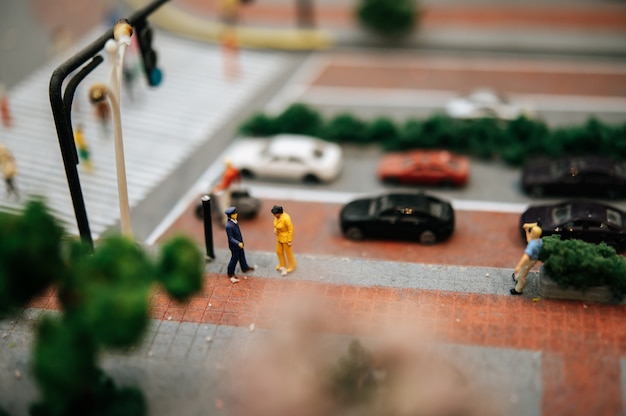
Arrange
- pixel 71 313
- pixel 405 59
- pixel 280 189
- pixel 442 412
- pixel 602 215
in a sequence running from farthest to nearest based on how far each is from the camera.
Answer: pixel 405 59, pixel 280 189, pixel 602 215, pixel 442 412, pixel 71 313

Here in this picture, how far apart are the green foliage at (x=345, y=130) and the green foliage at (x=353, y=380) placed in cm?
1138

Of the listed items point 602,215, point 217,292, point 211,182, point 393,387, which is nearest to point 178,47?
point 211,182

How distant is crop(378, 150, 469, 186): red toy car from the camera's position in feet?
65.9

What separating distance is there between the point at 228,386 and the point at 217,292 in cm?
283

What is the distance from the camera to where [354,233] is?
59.2 feet

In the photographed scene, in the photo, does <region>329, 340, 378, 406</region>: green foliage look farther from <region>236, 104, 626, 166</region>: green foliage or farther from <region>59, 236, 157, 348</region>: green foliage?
<region>236, 104, 626, 166</region>: green foliage

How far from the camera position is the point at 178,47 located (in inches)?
1156

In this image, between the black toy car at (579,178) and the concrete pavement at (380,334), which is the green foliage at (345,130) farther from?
the concrete pavement at (380,334)

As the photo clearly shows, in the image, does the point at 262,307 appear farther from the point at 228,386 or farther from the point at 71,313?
the point at 71,313

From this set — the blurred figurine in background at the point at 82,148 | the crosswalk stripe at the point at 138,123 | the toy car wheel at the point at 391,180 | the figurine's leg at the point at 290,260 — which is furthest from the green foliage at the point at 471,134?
the figurine's leg at the point at 290,260

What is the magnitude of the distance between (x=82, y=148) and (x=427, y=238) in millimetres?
10556

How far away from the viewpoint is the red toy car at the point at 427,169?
20.1 m

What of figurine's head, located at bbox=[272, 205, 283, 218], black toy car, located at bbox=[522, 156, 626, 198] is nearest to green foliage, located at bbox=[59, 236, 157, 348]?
figurine's head, located at bbox=[272, 205, 283, 218]

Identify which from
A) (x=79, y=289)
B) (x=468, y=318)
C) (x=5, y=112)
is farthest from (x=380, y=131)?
(x=79, y=289)
